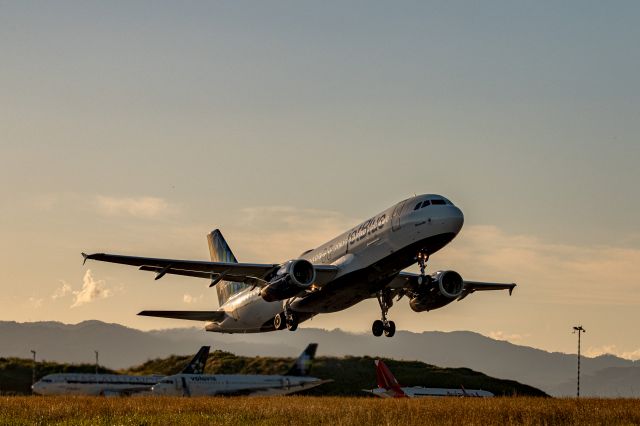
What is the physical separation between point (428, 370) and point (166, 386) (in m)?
60.0

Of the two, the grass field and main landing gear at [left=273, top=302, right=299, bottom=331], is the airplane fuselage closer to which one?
main landing gear at [left=273, top=302, right=299, bottom=331]

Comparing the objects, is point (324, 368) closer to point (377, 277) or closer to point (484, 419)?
point (377, 277)

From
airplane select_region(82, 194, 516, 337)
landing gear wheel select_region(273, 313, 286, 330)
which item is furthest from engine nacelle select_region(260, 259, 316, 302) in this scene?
landing gear wheel select_region(273, 313, 286, 330)

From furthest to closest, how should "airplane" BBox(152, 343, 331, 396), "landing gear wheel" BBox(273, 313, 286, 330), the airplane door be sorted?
"airplane" BBox(152, 343, 331, 396) < "landing gear wheel" BBox(273, 313, 286, 330) < the airplane door

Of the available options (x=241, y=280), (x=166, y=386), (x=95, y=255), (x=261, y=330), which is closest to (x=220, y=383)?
(x=166, y=386)

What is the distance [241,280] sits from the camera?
220 ft

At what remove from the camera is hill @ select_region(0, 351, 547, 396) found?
134 m

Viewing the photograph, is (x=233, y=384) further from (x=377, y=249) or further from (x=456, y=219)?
(x=456, y=219)

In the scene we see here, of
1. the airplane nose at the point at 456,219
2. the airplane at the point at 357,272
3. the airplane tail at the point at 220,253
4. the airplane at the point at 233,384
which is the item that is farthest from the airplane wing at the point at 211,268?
the airplane at the point at 233,384

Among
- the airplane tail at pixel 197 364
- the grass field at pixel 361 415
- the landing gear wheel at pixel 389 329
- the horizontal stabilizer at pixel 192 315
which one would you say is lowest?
the grass field at pixel 361 415

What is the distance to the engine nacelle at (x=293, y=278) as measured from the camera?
6031 cm

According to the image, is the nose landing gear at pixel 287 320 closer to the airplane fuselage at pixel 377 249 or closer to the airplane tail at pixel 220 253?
the airplane fuselage at pixel 377 249

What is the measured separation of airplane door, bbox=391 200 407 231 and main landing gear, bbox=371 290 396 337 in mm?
10047

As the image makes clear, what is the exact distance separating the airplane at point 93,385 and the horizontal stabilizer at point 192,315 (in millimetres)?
22953
